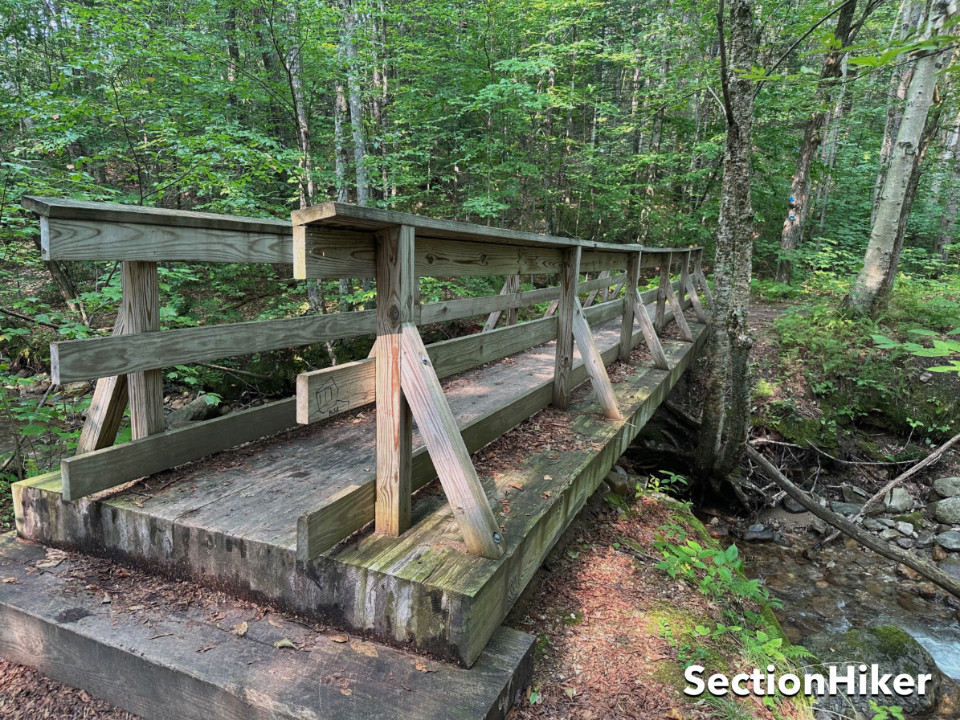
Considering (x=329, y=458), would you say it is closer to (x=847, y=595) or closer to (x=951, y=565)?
(x=847, y=595)

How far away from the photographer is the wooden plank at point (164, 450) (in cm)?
258

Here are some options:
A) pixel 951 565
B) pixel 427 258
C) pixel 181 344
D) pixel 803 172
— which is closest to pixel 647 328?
pixel 427 258

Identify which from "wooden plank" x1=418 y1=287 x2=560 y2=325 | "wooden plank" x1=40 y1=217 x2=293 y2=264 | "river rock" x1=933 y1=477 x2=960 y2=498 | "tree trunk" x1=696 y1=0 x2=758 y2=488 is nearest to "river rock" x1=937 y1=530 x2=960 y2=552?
"river rock" x1=933 y1=477 x2=960 y2=498

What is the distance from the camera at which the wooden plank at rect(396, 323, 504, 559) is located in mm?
2193

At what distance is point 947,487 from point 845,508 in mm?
1476

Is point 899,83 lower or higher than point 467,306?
higher

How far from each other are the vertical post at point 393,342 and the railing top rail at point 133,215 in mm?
1081

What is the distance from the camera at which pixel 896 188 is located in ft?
29.6

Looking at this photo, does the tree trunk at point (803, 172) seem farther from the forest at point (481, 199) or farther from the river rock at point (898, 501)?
the river rock at point (898, 501)

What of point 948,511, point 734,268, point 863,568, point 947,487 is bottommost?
point 863,568

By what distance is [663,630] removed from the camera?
2.79 m

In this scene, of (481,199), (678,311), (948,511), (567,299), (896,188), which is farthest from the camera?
(481,199)

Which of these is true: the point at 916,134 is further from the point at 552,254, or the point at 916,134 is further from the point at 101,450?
the point at 101,450

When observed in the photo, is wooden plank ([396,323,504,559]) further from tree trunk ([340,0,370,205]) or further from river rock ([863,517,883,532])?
tree trunk ([340,0,370,205])
